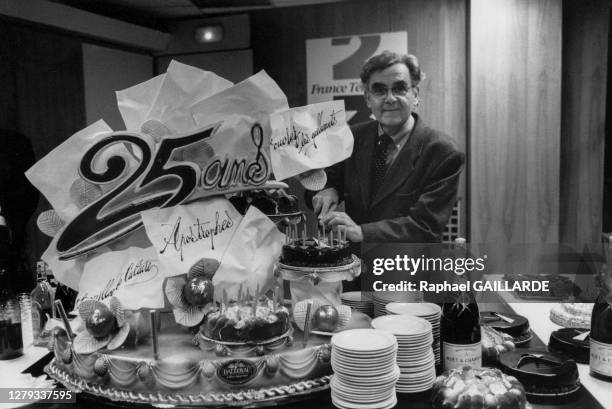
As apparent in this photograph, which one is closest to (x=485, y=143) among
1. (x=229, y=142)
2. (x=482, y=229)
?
(x=482, y=229)

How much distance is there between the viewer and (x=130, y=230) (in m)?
1.31

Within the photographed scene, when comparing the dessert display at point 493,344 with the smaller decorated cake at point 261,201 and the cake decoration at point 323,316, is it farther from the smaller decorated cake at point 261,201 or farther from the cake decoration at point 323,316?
the smaller decorated cake at point 261,201

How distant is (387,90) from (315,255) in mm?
1914

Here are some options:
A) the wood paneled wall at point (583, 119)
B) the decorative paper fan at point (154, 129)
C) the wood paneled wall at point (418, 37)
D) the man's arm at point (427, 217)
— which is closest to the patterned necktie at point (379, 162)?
the man's arm at point (427, 217)

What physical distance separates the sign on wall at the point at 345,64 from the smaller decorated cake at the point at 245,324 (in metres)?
2.09

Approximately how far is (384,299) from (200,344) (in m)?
0.52

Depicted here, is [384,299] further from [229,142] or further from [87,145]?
[87,145]

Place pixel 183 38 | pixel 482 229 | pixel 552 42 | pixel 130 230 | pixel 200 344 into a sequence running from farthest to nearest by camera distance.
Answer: pixel 183 38 → pixel 482 229 → pixel 552 42 → pixel 130 230 → pixel 200 344

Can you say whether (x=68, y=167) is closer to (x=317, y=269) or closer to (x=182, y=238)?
(x=182, y=238)

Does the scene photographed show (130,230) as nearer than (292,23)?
Yes

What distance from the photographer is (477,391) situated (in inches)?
39.4

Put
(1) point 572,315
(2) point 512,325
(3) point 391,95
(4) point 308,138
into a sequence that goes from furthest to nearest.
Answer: (3) point 391,95, (1) point 572,315, (2) point 512,325, (4) point 308,138

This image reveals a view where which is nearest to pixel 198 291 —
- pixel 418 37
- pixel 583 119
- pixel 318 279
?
pixel 318 279

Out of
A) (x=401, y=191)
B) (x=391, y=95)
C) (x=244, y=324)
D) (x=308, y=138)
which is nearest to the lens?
(x=244, y=324)
